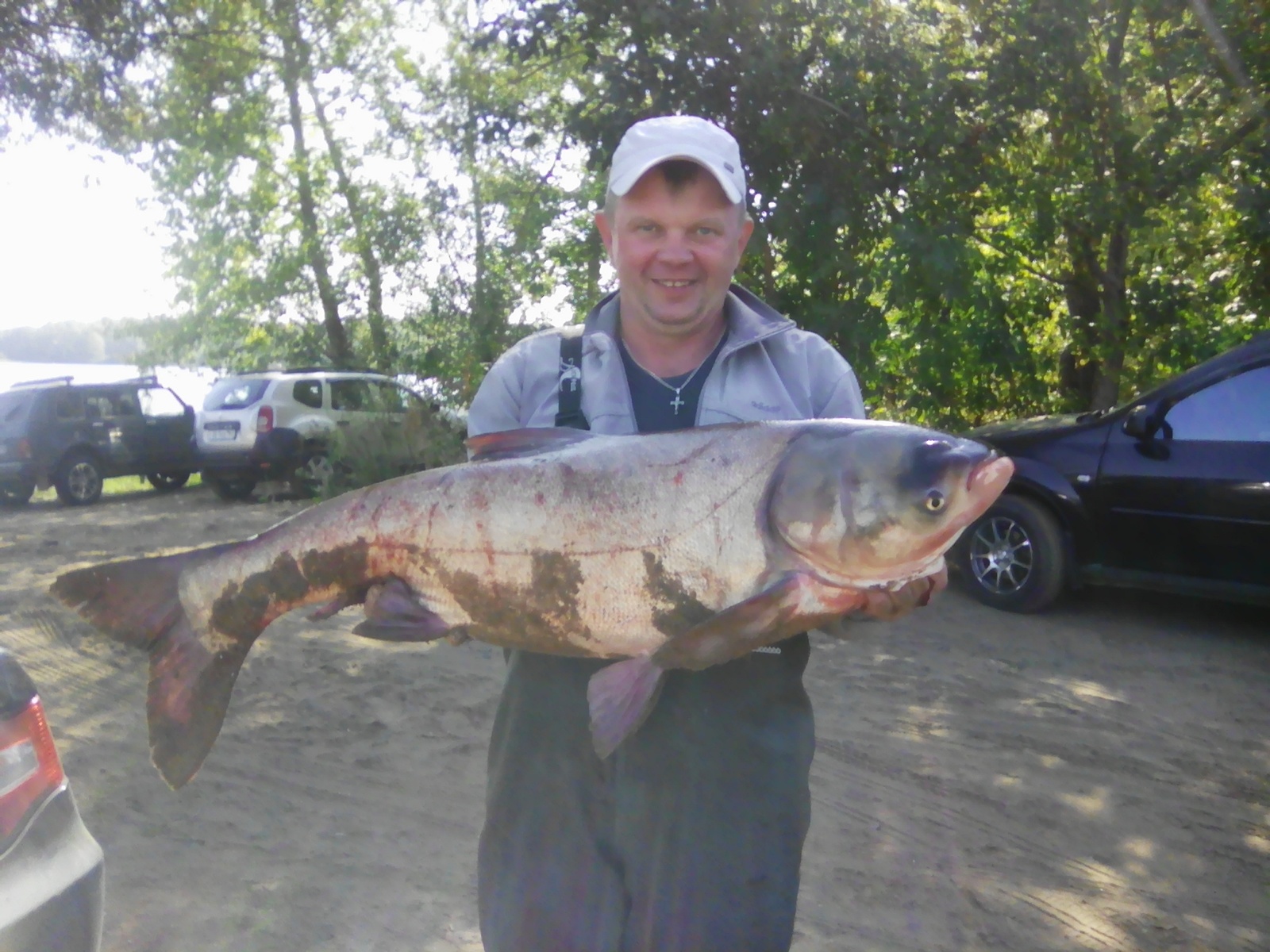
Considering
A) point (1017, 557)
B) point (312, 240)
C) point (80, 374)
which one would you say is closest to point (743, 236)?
point (1017, 557)

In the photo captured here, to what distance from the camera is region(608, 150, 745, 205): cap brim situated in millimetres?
2182

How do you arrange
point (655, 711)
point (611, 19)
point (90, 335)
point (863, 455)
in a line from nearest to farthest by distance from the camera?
→ point (863, 455)
point (655, 711)
point (611, 19)
point (90, 335)

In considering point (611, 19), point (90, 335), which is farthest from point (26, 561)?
point (90, 335)

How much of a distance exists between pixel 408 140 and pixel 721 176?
62.1 feet

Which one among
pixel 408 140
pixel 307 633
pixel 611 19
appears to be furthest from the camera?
pixel 408 140

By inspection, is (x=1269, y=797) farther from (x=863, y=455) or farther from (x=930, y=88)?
(x=930, y=88)

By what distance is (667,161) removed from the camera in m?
2.21

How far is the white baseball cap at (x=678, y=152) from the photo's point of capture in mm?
2191

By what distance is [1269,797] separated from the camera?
4457 mm

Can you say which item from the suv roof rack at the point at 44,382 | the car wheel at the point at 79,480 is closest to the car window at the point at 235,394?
the car wheel at the point at 79,480

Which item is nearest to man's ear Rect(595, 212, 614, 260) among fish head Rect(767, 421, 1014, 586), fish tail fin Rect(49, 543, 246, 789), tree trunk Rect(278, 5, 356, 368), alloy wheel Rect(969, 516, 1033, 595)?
fish head Rect(767, 421, 1014, 586)

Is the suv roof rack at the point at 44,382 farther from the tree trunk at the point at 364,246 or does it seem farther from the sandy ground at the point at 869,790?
the sandy ground at the point at 869,790

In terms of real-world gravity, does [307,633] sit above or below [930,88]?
below

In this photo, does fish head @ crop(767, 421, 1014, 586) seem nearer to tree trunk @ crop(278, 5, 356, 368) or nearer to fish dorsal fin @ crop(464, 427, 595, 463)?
fish dorsal fin @ crop(464, 427, 595, 463)
